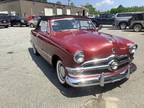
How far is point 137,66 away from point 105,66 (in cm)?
278

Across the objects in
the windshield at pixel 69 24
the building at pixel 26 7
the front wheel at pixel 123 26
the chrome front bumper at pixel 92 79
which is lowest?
the front wheel at pixel 123 26

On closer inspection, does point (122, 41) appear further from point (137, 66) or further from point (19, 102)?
point (19, 102)

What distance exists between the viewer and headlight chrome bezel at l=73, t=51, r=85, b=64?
186 inches

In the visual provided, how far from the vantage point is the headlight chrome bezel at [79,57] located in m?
4.73

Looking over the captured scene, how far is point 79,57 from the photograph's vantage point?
4758mm

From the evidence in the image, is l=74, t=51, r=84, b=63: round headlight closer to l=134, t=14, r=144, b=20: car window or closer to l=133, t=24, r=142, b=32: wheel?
l=133, t=24, r=142, b=32: wheel

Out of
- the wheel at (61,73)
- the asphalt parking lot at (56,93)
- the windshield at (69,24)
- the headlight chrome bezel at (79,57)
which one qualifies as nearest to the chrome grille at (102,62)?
the headlight chrome bezel at (79,57)

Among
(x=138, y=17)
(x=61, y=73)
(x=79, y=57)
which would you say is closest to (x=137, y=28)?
(x=138, y=17)

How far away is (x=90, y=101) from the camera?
476 cm

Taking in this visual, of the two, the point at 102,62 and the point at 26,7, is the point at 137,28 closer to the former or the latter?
the point at 102,62

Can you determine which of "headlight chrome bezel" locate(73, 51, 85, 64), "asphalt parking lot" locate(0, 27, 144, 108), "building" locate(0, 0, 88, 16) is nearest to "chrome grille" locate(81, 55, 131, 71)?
"headlight chrome bezel" locate(73, 51, 85, 64)

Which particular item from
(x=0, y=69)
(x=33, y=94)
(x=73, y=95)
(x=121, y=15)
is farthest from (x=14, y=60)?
(x=121, y=15)

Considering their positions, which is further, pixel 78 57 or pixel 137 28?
pixel 137 28

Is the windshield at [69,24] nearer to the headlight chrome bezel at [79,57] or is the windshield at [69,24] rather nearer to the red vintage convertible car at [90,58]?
the red vintage convertible car at [90,58]
